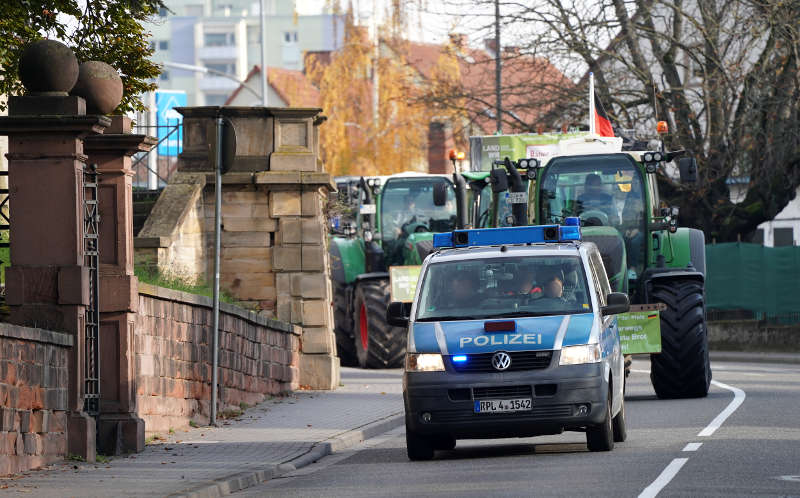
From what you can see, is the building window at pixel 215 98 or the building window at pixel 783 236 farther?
the building window at pixel 215 98

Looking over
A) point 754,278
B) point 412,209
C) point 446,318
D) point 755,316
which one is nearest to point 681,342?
point 446,318

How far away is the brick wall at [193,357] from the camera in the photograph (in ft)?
53.4

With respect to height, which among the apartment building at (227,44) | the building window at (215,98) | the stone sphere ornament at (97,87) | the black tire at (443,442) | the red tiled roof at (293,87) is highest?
the apartment building at (227,44)

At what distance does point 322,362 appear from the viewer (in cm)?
2356

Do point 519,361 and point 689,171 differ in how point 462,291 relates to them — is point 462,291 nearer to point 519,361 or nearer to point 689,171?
point 519,361

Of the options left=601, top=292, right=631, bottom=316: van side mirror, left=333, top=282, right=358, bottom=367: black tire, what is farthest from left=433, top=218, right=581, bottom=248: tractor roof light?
Answer: left=333, top=282, right=358, bottom=367: black tire

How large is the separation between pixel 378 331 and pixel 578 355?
14373 millimetres

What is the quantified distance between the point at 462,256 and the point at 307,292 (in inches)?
330

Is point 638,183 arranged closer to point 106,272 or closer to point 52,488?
point 106,272

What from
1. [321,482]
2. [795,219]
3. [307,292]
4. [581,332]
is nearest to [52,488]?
[321,482]

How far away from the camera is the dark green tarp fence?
119 ft

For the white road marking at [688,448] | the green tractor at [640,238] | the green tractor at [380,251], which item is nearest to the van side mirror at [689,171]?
the green tractor at [640,238]

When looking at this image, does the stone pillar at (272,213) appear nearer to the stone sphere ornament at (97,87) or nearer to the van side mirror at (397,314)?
the stone sphere ornament at (97,87)

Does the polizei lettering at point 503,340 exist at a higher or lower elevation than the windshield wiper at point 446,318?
lower
